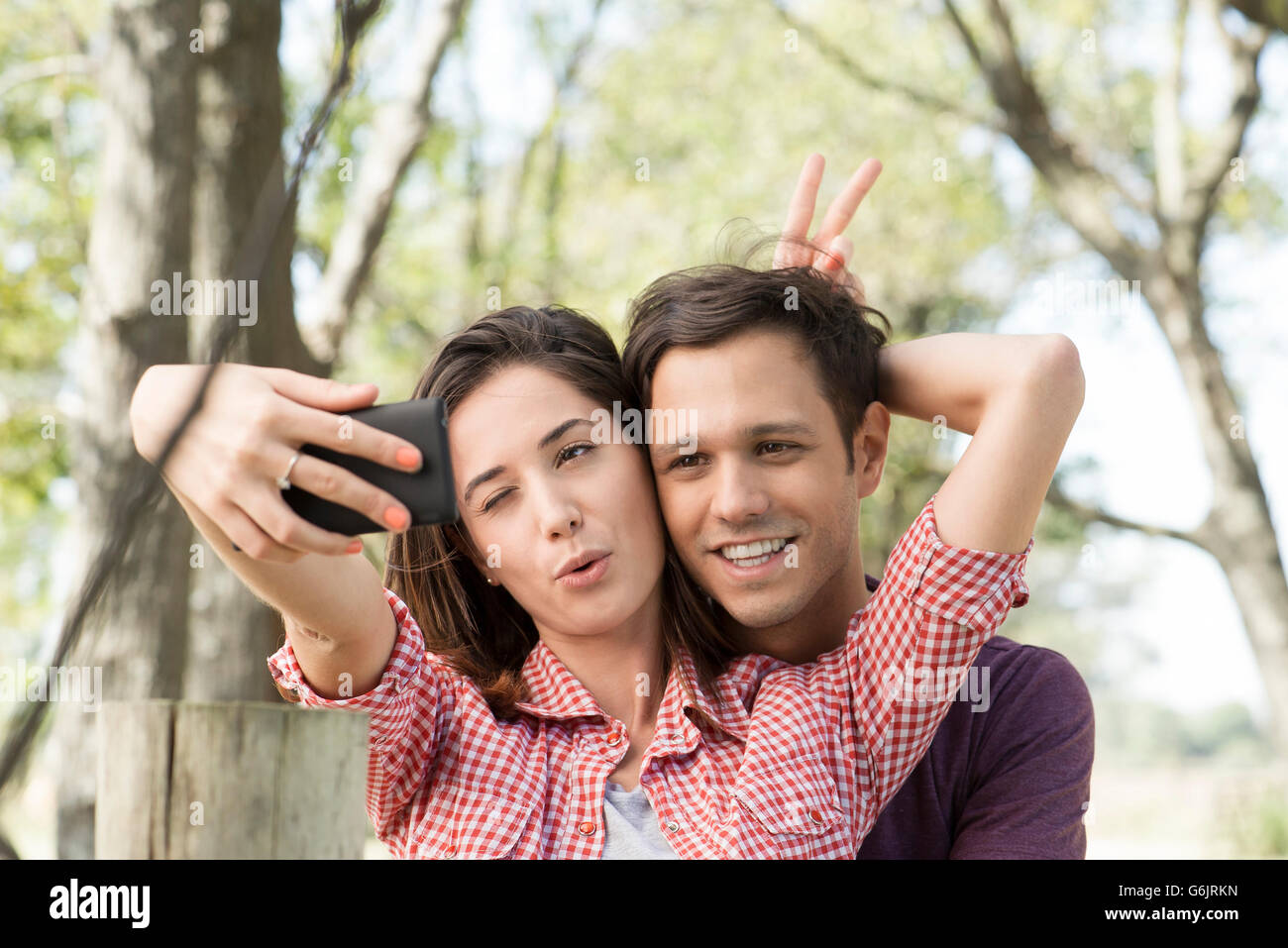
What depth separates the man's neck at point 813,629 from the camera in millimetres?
2408

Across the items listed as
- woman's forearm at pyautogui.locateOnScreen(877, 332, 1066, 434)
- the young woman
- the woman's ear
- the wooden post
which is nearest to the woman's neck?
the young woman

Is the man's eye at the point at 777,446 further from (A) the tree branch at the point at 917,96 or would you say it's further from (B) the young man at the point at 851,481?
(A) the tree branch at the point at 917,96

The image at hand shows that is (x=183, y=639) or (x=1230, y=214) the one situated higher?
(x=1230, y=214)

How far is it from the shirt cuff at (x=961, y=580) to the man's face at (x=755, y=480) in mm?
239

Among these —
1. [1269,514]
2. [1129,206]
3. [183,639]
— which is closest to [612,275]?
[1129,206]

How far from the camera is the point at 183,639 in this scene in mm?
4816

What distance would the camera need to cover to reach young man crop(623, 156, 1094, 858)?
6.87 feet

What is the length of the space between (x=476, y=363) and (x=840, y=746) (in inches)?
38.7

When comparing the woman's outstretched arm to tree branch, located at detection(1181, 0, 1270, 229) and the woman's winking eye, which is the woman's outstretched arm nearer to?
the woman's winking eye

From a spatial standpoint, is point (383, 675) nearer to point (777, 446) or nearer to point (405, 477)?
point (405, 477)

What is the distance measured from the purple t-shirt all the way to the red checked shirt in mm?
183

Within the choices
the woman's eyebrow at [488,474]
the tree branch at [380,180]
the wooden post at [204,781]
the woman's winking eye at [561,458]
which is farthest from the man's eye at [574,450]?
the tree branch at [380,180]

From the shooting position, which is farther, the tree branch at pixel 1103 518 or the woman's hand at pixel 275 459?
the tree branch at pixel 1103 518

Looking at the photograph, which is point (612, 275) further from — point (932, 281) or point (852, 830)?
point (852, 830)
